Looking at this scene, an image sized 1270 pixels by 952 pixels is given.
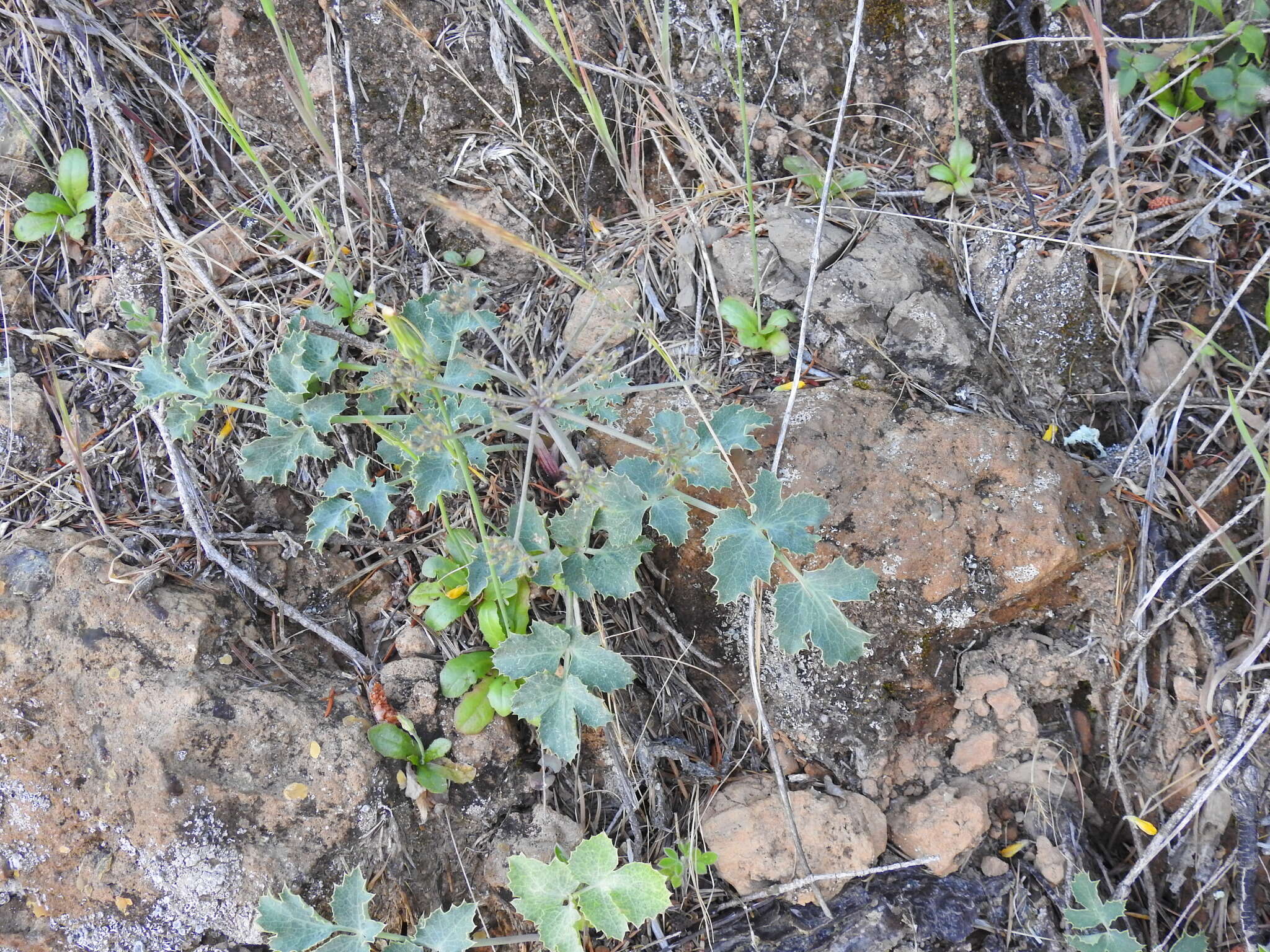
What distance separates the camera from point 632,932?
2457mm

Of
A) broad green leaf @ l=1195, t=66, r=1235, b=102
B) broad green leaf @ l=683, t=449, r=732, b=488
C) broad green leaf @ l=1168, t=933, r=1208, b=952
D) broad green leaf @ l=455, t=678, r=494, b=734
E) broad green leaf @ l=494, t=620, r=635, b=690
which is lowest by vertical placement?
broad green leaf @ l=1168, t=933, r=1208, b=952

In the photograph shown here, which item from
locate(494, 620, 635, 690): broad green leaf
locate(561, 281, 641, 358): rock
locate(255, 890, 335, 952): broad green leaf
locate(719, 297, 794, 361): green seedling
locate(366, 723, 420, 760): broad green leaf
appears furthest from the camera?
locate(561, 281, 641, 358): rock

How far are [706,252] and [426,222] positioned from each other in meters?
1.00

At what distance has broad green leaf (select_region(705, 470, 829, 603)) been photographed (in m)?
2.31

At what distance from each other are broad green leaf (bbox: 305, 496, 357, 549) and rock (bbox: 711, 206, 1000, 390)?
1456 millimetres

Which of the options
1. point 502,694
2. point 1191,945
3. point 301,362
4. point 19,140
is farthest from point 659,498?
point 19,140

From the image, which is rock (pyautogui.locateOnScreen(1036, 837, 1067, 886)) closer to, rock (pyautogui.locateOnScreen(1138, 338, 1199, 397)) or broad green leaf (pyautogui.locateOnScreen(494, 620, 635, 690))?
broad green leaf (pyautogui.locateOnScreen(494, 620, 635, 690))

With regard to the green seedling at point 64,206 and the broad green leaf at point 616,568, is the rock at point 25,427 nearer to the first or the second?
the green seedling at point 64,206

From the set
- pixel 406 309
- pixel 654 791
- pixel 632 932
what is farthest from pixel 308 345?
pixel 632 932

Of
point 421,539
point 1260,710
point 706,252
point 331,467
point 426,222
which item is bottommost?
point 1260,710

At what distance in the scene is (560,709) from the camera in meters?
2.33

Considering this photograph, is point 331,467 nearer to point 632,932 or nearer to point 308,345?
point 308,345

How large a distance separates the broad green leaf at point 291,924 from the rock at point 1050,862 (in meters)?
2.03

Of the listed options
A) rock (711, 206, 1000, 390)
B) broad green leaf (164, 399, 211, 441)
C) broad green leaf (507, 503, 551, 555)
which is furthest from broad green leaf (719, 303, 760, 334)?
broad green leaf (164, 399, 211, 441)
